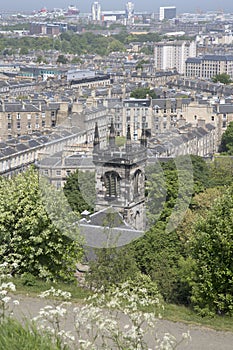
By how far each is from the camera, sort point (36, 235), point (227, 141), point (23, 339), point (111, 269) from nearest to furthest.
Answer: point (23, 339) < point (36, 235) < point (111, 269) < point (227, 141)

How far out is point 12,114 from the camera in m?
46.1

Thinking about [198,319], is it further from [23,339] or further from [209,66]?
[209,66]

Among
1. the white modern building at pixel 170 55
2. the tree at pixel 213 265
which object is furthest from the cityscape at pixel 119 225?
the white modern building at pixel 170 55

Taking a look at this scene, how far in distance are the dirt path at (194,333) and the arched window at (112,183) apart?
667cm

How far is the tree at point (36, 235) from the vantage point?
47.6 feet

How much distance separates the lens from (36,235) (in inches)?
574

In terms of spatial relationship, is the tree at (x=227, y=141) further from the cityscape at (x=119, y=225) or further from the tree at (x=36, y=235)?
the tree at (x=36, y=235)

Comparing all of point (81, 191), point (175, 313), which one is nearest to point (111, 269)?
point (175, 313)

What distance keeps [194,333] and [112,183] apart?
305 inches

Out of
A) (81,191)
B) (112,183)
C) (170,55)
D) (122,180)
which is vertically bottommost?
(81,191)

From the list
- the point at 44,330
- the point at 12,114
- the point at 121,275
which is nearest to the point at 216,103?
the point at 12,114

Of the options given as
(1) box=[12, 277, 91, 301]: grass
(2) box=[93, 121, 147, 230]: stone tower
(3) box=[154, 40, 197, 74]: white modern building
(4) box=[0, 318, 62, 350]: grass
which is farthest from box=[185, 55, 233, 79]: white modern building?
(4) box=[0, 318, 62, 350]: grass

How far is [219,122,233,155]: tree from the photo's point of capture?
44.6m

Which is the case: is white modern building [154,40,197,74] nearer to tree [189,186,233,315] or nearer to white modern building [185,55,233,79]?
white modern building [185,55,233,79]
